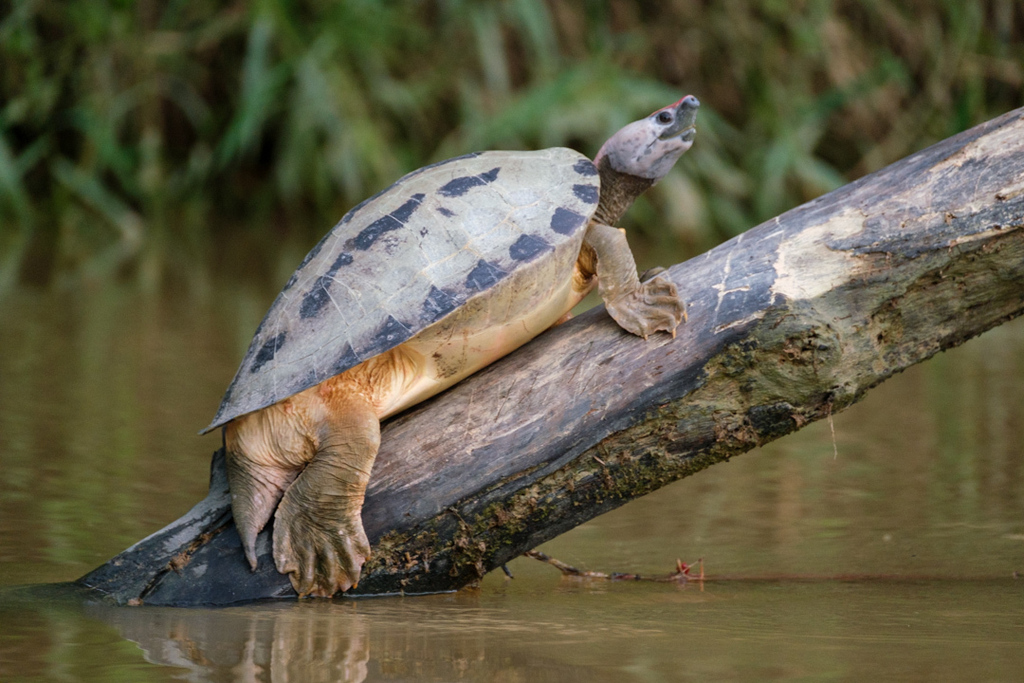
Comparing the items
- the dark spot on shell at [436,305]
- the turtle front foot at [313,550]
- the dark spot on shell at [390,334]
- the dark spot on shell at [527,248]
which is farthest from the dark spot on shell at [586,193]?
the turtle front foot at [313,550]

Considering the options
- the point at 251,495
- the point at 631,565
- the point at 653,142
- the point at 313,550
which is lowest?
the point at 631,565

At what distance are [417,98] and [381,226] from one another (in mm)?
6496

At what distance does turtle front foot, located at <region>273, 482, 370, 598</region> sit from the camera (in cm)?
234

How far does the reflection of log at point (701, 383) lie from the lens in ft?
7.41

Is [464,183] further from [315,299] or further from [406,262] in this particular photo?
[315,299]

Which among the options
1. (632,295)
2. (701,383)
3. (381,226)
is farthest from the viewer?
(381,226)

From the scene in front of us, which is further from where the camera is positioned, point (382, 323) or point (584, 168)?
point (584, 168)

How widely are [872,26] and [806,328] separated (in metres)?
8.05

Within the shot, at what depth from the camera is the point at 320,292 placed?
7.93 ft

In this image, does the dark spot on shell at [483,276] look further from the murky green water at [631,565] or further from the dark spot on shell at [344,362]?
the murky green water at [631,565]

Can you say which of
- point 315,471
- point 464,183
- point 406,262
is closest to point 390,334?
point 406,262

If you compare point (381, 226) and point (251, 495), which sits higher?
point (381, 226)

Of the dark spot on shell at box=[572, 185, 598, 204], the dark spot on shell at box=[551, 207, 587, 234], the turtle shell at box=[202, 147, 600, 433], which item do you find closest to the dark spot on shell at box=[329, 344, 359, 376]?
the turtle shell at box=[202, 147, 600, 433]

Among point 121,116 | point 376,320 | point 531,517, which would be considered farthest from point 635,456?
point 121,116
